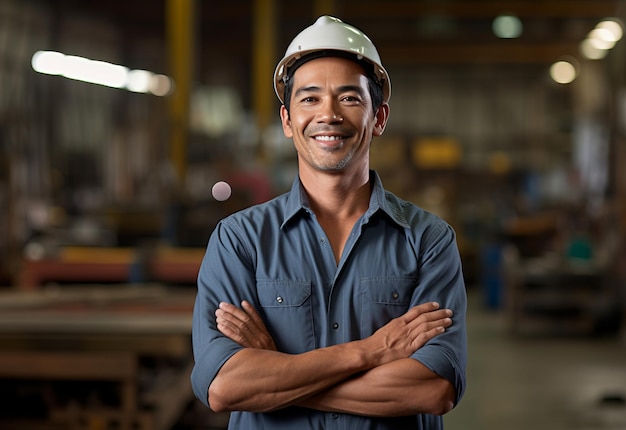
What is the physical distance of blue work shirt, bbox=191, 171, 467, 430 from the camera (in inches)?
85.1

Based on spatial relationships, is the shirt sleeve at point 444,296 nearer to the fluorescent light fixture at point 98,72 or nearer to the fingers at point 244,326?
the fingers at point 244,326

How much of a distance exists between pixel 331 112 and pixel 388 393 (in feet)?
2.09

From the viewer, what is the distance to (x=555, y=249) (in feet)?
50.2

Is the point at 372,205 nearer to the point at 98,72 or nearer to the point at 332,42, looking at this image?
the point at 332,42

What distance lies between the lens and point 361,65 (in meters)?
2.24

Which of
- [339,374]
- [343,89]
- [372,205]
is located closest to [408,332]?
[339,374]

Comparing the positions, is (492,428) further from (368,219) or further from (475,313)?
(475,313)

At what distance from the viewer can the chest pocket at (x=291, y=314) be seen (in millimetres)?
2176

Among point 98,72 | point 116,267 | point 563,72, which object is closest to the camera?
point 116,267

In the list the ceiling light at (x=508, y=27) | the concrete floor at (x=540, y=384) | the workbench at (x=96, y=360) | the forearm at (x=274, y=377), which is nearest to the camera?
the forearm at (x=274, y=377)

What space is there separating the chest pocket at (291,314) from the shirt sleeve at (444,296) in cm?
25

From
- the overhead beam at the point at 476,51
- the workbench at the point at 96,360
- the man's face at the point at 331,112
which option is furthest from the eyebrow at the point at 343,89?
the overhead beam at the point at 476,51

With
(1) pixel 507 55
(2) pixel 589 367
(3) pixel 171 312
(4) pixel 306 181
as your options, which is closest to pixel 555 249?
(2) pixel 589 367

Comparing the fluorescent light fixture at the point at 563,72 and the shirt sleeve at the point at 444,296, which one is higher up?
the fluorescent light fixture at the point at 563,72
